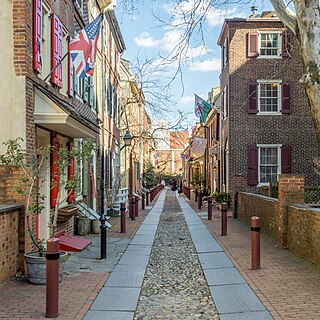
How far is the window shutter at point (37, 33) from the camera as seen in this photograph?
9049 mm

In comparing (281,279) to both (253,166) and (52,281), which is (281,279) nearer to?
(52,281)

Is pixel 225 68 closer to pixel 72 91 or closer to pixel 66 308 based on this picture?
pixel 72 91

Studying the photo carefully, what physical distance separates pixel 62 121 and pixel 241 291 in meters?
4.47

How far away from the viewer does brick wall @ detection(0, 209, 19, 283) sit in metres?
7.46

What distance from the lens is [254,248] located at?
884cm

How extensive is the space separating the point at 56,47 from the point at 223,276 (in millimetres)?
6227

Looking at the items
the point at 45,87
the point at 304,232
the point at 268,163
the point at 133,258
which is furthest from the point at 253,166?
the point at 45,87

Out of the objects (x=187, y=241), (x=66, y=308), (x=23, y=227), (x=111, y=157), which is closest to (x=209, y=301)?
(x=66, y=308)

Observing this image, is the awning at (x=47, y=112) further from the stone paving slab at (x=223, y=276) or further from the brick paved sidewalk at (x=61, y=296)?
the stone paving slab at (x=223, y=276)

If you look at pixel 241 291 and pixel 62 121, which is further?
pixel 62 121

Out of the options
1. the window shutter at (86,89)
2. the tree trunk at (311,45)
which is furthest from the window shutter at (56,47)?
the tree trunk at (311,45)

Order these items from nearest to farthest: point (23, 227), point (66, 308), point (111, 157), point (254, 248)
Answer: point (66, 308) < point (23, 227) < point (254, 248) < point (111, 157)

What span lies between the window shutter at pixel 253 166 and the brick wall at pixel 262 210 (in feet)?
21.4

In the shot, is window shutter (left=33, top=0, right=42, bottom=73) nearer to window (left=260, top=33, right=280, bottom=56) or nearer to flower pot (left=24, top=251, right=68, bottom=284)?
flower pot (left=24, top=251, right=68, bottom=284)
